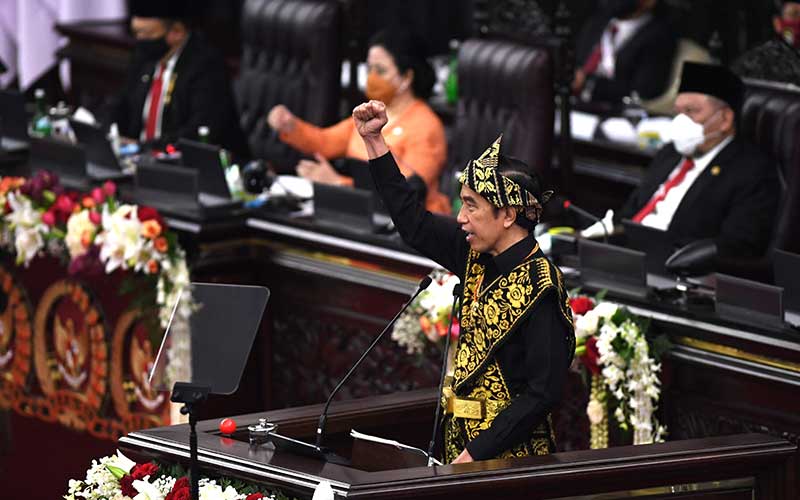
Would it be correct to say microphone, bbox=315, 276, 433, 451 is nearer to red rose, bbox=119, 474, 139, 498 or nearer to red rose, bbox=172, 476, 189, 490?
red rose, bbox=172, 476, 189, 490

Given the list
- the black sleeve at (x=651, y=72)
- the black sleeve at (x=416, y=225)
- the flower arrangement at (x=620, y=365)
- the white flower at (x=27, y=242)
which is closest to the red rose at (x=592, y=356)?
the flower arrangement at (x=620, y=365)

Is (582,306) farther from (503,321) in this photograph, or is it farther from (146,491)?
(146,491)

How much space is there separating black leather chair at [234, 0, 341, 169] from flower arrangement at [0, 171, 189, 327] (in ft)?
4.09

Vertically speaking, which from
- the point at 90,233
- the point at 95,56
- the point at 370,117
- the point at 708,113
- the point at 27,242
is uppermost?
the point at 370,117

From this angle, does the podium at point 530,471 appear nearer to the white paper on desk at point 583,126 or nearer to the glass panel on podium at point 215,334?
the glass panel on podium at point 215,334

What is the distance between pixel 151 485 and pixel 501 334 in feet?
2.36

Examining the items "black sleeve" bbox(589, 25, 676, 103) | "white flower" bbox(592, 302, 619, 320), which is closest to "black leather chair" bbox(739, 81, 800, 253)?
"white flower" bbox(592, 302, 619, 320)

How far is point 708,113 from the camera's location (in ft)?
16.3

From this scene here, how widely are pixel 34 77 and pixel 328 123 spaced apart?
3.11 meters

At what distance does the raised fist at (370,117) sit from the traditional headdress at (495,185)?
21cm

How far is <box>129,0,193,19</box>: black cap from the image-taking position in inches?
251

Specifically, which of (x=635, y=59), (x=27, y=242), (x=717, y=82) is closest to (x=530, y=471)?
(x=717, y=82)

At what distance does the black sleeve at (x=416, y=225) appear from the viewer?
11.7 ft

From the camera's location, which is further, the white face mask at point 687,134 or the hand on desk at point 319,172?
the hand on desk at point 319,172
